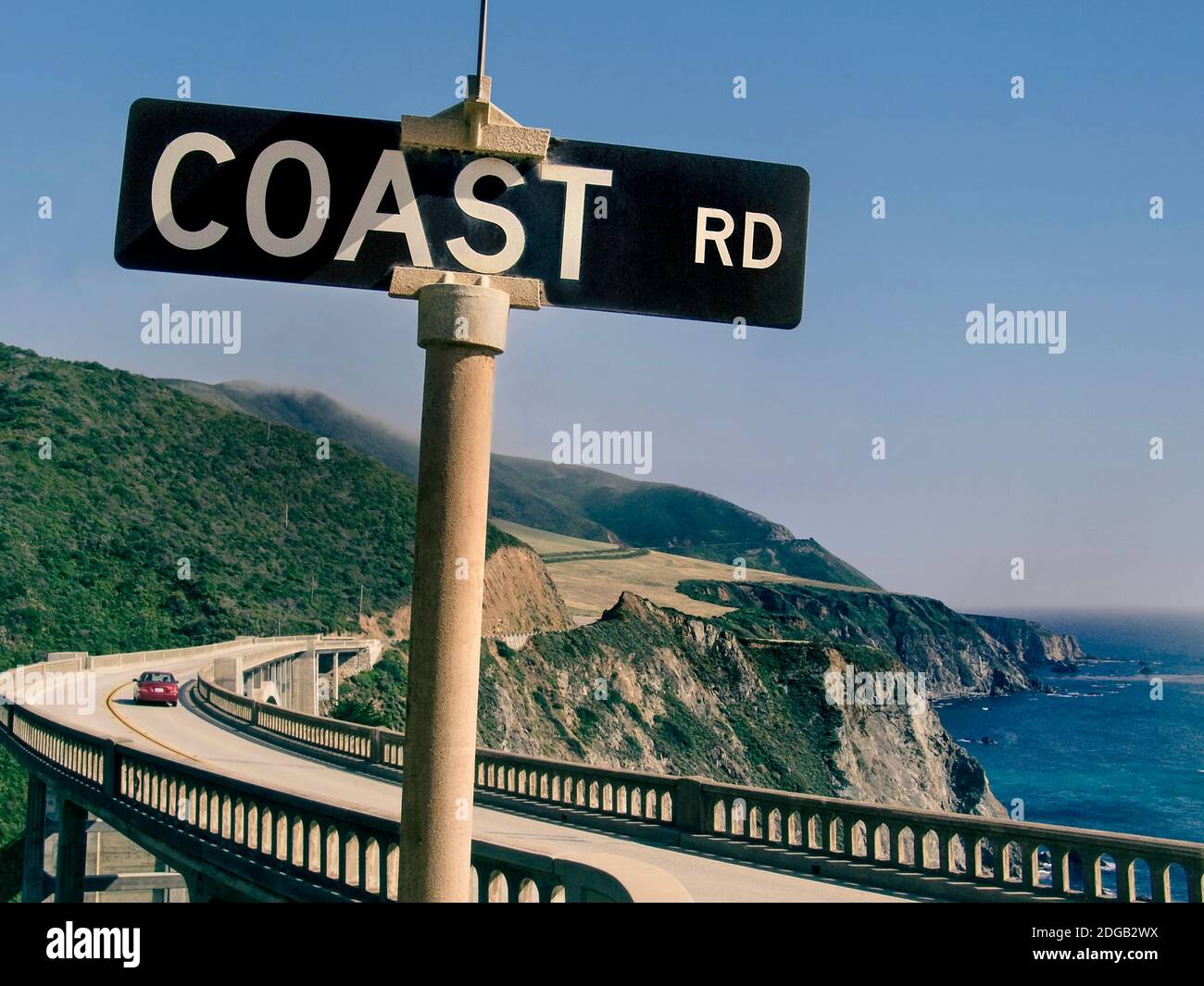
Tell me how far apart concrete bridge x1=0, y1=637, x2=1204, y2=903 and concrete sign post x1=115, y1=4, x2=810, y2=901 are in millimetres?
451

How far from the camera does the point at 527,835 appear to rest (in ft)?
49.2

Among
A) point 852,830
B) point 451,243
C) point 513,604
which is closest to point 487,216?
point 451,243

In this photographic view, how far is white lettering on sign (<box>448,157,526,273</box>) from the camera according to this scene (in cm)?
302

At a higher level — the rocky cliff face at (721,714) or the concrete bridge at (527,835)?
the concrete bridge at (527,835)

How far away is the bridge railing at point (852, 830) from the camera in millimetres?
9008

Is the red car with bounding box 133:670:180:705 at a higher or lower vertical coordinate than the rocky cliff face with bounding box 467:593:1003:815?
higher

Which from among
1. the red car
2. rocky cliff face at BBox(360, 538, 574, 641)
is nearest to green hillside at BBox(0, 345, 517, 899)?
rocky cliff face at BBox(360, 538, 574, 641)

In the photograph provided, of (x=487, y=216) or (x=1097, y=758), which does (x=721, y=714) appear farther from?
(x=487, y=216)

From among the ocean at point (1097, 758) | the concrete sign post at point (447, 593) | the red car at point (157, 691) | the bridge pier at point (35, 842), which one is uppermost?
the concrete sign post at point (447, 593)

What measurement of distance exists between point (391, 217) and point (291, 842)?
7807 millimetres

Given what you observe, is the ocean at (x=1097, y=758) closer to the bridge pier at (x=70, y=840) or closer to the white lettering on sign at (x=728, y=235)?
the bridge pier at (x=70, y=840)

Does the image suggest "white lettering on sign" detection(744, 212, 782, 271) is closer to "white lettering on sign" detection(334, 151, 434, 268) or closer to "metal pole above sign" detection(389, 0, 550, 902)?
"metal pole above sign" detection(389, 0, 550, 902)

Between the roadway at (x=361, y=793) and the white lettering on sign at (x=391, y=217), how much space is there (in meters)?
2.86

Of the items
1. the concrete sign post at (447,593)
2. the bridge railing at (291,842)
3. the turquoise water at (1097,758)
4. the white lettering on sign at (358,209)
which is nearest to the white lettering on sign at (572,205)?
the white lettering on sign at (358,209)
